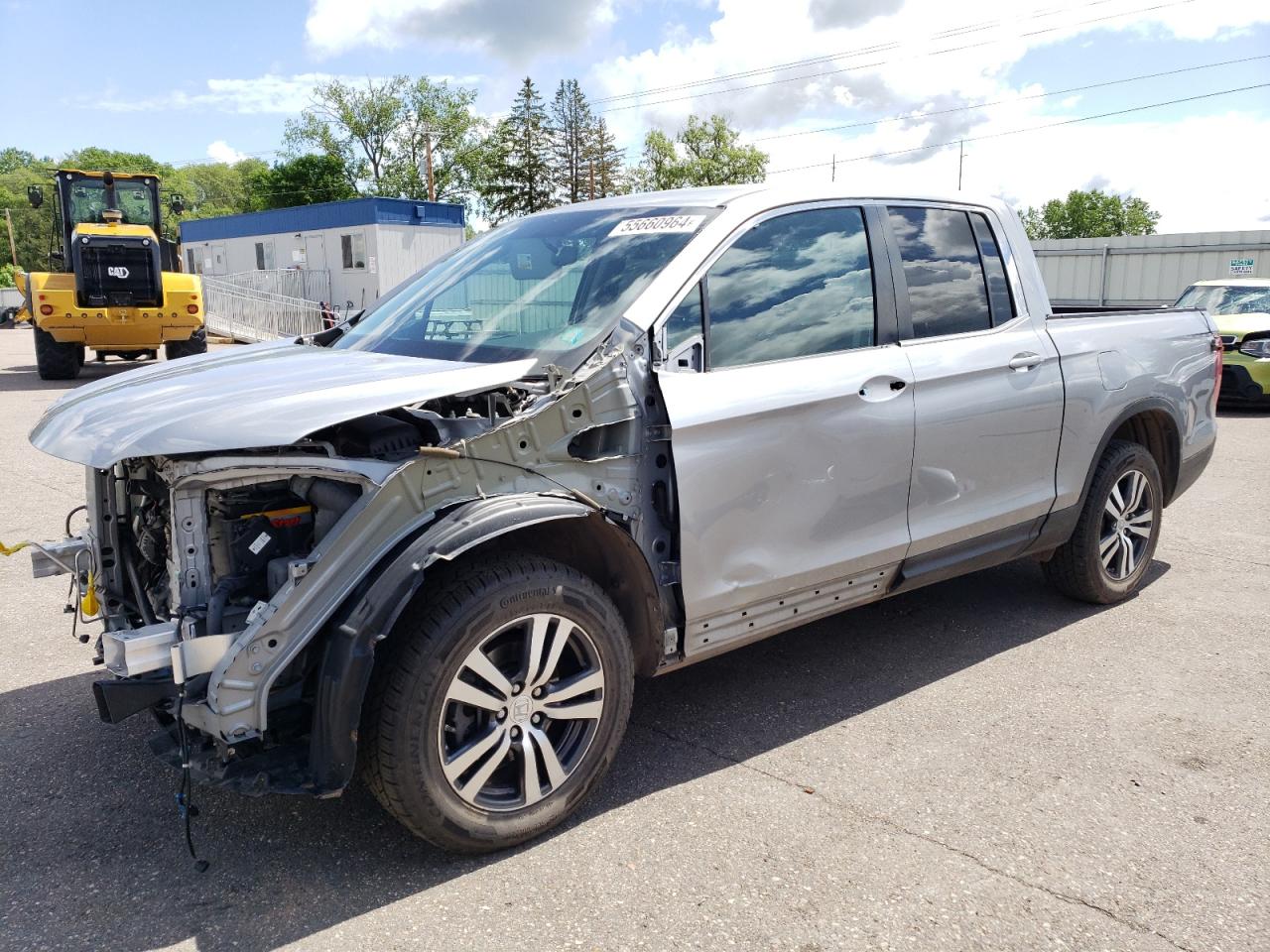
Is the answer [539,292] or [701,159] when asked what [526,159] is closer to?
[701,159]

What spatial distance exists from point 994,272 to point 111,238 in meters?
16.4

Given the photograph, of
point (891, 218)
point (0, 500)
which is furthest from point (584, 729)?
point (0, 500)

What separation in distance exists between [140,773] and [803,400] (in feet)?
8.59

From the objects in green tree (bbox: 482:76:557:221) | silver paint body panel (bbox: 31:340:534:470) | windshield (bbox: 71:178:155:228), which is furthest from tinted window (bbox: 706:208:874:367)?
green tree (bbox: 482:76:557:221)

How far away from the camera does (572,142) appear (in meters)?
65.1

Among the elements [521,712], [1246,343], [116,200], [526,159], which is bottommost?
[521,712]

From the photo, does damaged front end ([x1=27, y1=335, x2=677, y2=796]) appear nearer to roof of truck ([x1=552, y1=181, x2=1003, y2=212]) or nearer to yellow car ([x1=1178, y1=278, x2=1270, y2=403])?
roof of truck ([x1=552, y1=181, x2=1003, y2=212])

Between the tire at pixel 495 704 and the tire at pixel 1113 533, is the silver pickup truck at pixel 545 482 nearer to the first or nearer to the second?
the tire at pixel 495 704

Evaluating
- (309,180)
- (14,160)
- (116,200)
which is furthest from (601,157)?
(14,160)

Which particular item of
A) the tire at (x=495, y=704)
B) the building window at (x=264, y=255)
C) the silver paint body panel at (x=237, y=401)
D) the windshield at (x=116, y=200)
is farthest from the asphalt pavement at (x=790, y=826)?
the building window at (x=264, y=255)

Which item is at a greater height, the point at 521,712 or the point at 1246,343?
the point at 1246,343

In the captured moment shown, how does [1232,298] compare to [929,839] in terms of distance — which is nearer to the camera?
[929,839]

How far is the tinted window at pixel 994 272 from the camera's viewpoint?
4.35 metres

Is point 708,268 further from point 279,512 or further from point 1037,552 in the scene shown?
point 1037,552
